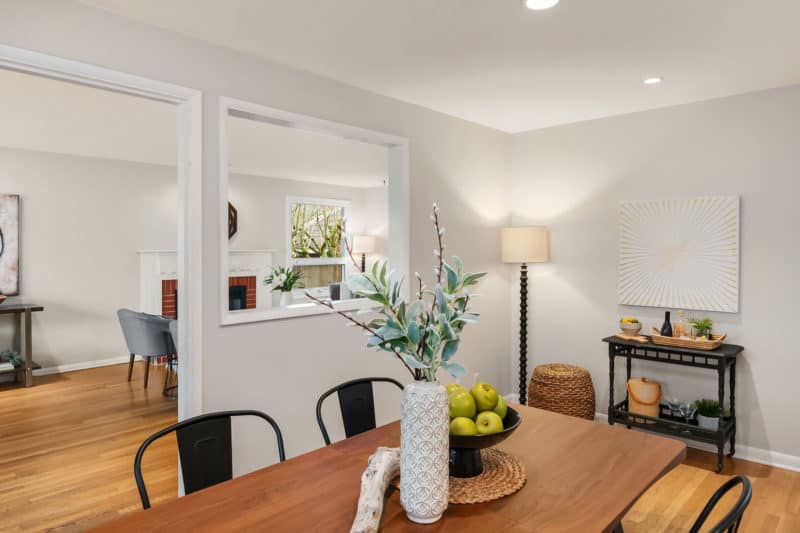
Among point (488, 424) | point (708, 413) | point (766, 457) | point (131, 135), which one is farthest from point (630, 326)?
point (131, 135)

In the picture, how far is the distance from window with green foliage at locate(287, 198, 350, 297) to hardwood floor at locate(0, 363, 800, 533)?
12.7 ft

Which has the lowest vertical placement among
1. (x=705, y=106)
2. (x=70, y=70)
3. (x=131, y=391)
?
(x=131, y=391)

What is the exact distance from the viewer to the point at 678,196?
3865 mm

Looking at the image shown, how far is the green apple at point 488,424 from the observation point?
1.47m

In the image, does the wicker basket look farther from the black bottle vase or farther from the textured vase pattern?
the textured vase pattern

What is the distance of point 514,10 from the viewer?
91.8 inches

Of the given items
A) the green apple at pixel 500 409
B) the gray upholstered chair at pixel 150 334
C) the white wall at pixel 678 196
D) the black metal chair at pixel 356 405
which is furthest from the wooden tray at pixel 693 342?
the gray upholstered chair at pixel 150 334

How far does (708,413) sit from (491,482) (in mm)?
2744

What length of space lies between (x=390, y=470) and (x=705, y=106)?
3.55 m

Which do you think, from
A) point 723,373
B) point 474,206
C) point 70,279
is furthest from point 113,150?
point 723,373

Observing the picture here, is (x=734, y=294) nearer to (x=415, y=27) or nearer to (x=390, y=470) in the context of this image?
(x=415, y=27)

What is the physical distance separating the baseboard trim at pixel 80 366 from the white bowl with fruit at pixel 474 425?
6.12 meters

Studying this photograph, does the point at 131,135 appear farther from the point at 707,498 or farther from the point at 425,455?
the point at 707,498

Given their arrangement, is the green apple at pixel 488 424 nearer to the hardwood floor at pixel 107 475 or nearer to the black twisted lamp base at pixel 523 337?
the hardwood floor at pixel 107 475
